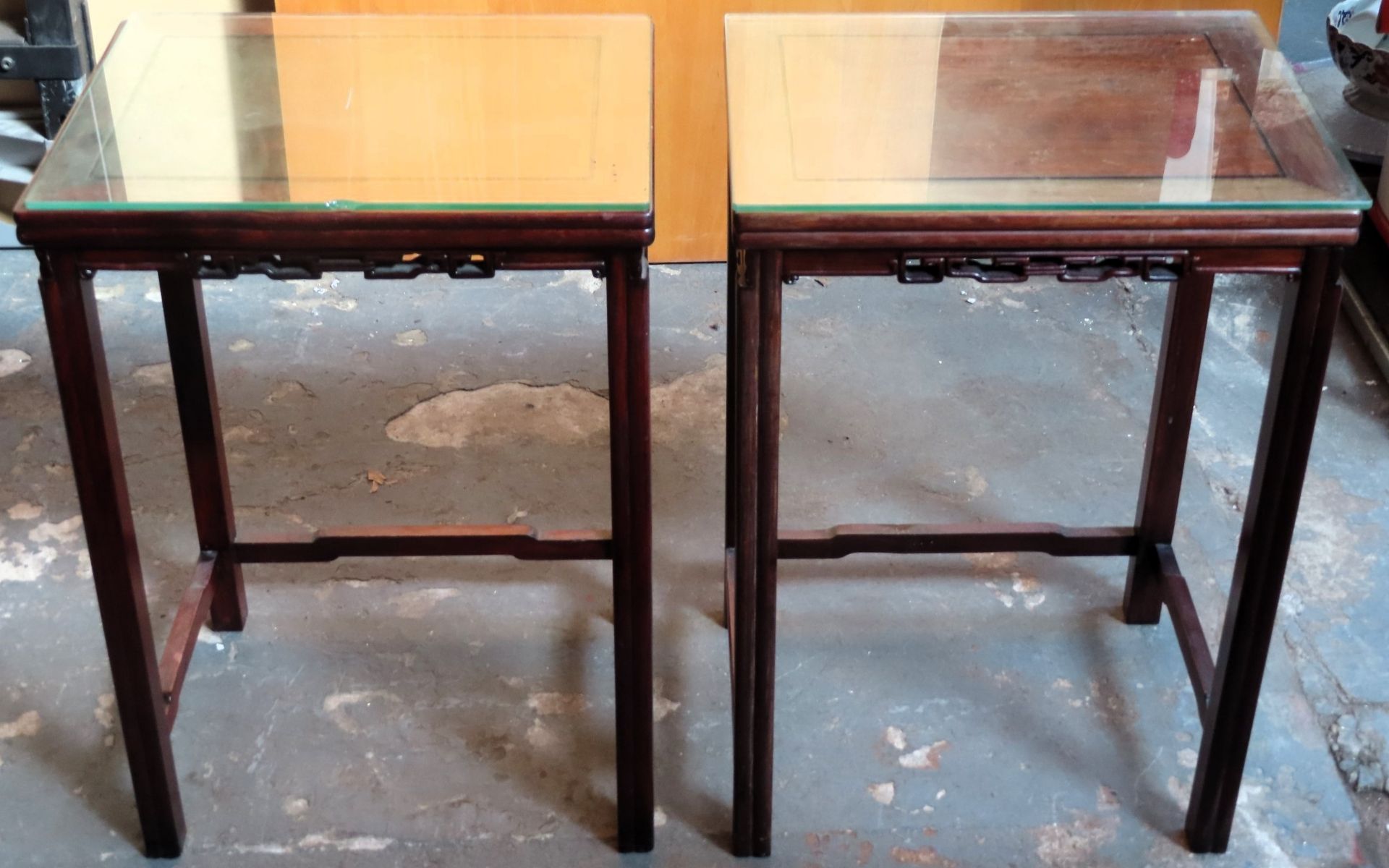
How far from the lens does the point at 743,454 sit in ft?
5.18

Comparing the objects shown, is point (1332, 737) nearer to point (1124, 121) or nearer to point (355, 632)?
point (1124, 121)

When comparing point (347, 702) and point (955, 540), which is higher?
point (955, 540)

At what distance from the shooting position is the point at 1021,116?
1615 millimetres

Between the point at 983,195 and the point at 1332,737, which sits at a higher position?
the point at 983,195

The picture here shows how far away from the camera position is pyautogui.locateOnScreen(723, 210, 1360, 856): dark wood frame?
1.43m

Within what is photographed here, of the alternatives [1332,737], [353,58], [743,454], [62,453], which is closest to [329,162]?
[353,58]

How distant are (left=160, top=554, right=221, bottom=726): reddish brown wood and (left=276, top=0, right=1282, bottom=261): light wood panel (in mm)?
1274

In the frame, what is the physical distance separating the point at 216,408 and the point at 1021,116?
1.08 metres

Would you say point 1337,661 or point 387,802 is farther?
point 1337,661

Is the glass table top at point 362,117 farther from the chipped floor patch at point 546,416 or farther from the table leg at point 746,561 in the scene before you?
the chipped floor patch at point 546,416

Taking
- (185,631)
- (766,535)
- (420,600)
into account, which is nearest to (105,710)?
(185,631)

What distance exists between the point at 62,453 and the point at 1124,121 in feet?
5.79

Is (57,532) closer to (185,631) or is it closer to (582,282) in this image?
(185,631)

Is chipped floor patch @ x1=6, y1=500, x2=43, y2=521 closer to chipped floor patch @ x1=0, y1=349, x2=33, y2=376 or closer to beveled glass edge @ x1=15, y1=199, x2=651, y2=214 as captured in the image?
chipped floor patch @ x1=0, y1=349, x2=33, y2=376
